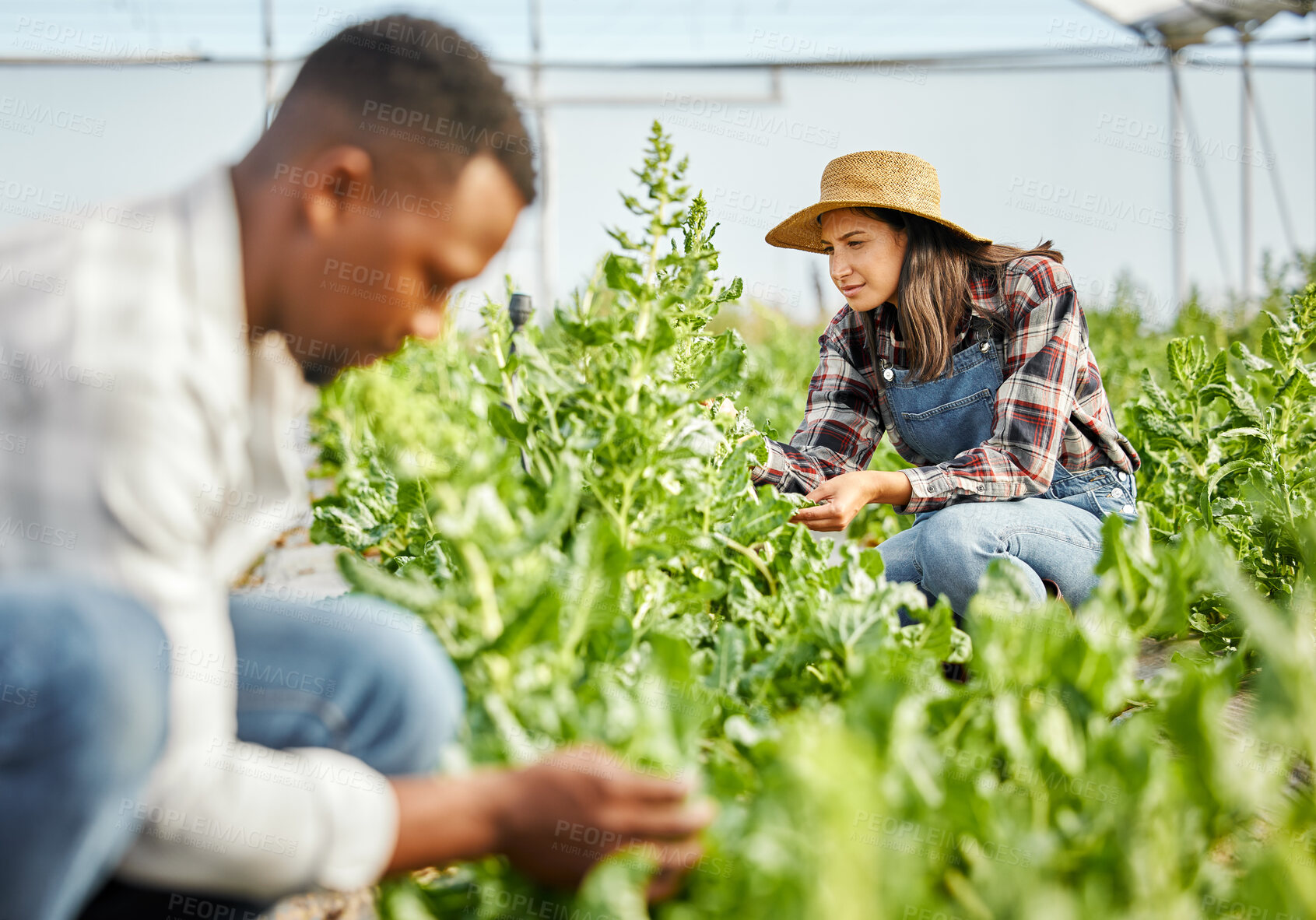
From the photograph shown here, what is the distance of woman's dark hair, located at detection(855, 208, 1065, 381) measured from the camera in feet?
7.06

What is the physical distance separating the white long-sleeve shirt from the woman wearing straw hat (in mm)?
1191

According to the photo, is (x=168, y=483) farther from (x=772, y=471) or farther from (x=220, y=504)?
(x=772, y=471)

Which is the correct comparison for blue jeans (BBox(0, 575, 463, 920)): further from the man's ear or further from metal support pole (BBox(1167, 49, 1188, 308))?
metal support pole (BBox(1167, 49, 1188, 308))

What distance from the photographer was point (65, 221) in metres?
1.02

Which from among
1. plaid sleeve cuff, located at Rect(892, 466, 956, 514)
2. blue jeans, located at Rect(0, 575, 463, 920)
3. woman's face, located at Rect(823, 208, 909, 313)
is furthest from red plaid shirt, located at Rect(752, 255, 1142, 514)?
blue jeans, located at Rect(0, 575, 463, 920)

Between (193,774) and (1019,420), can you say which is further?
(1019,420)

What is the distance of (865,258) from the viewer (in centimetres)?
217

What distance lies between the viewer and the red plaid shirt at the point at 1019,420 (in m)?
2.04

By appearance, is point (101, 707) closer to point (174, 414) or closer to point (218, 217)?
point (174, 414)

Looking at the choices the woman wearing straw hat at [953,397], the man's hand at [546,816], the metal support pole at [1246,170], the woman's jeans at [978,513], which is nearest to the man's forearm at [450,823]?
the man's hand at [546,816]

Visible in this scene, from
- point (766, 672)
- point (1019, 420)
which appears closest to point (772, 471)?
point (1019, 420)

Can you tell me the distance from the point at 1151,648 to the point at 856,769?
2147 mm

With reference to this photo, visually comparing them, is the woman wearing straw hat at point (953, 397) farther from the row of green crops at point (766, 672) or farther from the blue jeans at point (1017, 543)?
the row of green crops at point (766, 672)

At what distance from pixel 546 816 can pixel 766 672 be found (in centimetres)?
52
